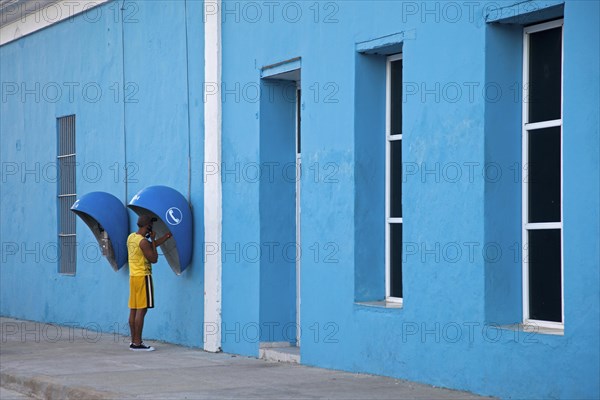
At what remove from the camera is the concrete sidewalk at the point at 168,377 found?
906 centimetres

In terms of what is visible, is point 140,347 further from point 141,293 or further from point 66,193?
point 66,193

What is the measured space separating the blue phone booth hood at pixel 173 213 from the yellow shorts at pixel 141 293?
450mm

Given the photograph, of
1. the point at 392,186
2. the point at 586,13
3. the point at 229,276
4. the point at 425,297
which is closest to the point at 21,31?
the point at 229,276

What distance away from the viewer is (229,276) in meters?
12.2

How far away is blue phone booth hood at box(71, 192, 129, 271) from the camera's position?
543 inches

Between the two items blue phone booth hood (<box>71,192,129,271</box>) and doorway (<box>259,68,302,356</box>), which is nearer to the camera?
doorway (<box>259,68,302,356</box>)

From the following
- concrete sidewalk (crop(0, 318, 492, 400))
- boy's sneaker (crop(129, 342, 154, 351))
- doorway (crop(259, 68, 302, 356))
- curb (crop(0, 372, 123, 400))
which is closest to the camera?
concrete sidewalk (crop(0, 318, 492, 400))

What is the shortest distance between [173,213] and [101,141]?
3.10 metres

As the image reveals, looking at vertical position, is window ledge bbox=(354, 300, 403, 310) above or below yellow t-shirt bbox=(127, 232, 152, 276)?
below

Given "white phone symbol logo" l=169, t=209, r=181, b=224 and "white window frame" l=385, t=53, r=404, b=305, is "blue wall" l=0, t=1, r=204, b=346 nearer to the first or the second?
"white phone symbol logo" l=169, t=209, r=181, b=224

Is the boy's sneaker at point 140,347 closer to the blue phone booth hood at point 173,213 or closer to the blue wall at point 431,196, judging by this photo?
the blue phone booth hood at point 173,213

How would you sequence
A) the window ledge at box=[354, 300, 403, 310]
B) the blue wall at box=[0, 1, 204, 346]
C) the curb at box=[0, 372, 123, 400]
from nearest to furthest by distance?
the curb at box=[0, 372, 123, 400]
the window ledge at box=[354, 300, 403, 310]
the blue wall at box=[0, 1, 204, 346]

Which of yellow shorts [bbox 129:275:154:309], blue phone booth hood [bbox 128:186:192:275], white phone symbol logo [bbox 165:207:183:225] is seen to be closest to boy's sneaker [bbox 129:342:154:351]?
yellow shorts [bbox 129:275:154:309]

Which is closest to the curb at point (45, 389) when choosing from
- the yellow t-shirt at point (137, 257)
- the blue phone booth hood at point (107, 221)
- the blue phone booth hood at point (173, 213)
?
the yellow t-shirt at point (137, 257)
